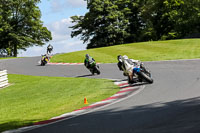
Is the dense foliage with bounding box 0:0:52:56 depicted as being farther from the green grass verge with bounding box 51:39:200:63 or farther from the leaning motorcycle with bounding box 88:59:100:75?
the leaning motorcycle with bounding box 88:59:100:75

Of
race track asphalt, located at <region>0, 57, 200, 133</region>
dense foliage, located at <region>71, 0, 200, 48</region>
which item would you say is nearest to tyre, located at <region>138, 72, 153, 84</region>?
race track asphalt, located at <region>0, 57, 200, 133</region>

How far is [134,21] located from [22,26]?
941 inches

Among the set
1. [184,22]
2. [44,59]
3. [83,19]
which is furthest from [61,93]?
[83,19]

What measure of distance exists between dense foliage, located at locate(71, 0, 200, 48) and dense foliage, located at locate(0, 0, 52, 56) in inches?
285

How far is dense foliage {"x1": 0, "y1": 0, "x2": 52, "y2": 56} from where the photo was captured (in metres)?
64.0

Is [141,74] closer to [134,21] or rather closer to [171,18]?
[171,18]

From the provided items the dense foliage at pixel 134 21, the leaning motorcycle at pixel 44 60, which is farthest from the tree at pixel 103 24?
the leaning motorcycle at pixel 44 60

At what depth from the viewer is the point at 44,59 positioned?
3098 cm

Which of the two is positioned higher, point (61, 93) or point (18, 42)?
point (18, 42)

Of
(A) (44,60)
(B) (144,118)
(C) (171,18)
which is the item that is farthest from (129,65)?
(C) (171,18)

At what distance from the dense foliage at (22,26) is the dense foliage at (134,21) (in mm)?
7232

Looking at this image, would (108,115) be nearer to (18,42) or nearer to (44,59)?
(44,59)

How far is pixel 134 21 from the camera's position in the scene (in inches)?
2923

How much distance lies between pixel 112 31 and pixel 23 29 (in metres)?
17.5
